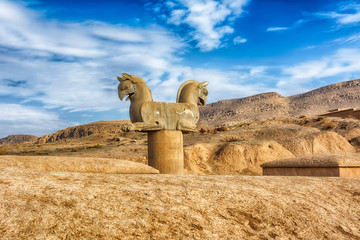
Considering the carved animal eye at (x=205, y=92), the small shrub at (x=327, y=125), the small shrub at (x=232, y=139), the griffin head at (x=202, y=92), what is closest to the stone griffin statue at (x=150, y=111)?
the griffin head at (x=202, y=92)

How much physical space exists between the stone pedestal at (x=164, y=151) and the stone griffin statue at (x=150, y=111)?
9.0 inches

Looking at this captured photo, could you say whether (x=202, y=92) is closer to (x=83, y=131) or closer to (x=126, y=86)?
(x=126, y=86)

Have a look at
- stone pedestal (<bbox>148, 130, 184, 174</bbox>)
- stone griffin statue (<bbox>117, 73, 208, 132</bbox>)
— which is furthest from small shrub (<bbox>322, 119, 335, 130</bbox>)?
stone pedestal (<bbox>148, 130, 184, 174</bbox>)

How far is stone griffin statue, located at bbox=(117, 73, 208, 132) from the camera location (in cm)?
866

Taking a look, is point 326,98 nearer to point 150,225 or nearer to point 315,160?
point 315,160

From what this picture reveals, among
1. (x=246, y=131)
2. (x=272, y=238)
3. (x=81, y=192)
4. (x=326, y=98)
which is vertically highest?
(x=326, y=98)

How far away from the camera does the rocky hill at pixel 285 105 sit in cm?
5506

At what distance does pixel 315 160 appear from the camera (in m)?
8.55

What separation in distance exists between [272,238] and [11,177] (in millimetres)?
2770

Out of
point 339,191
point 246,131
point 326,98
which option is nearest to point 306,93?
point 326,98

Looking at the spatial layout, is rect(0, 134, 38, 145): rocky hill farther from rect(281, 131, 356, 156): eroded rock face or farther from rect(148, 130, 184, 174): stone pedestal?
rect(148, 130, 184, 174): stone pedestal

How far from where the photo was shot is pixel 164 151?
8.80 meters

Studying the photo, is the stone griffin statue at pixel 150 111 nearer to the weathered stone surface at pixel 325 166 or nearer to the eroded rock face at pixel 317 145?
the weathered stone surface at pixel 325 166

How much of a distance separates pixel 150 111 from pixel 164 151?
1203 mm
